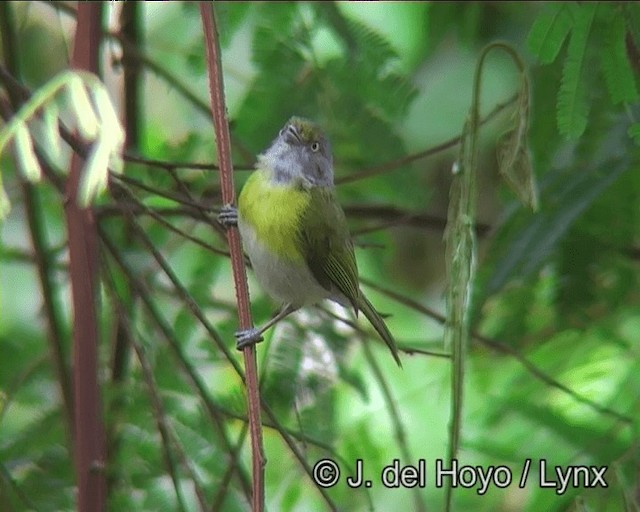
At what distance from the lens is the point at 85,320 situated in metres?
2.09

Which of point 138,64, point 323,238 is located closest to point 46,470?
point 323,238

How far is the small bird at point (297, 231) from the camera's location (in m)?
2.82

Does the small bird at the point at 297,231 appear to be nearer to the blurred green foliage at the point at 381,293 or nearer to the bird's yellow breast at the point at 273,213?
the bird's yellow breast at the point at 273,213

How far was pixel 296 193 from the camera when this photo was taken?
115 inches

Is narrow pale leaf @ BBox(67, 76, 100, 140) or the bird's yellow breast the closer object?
narrow pale leaf @ BBox(67, 76, 100, 140)

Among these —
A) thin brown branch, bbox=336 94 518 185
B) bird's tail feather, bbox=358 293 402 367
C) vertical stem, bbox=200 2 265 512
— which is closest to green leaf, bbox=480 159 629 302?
bird's tail feather, bbox=358 293 402 367

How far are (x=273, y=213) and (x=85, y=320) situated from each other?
2.76ft

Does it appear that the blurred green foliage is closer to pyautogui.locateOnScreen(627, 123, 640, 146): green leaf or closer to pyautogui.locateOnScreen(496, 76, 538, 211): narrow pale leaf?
pyautogui.locateOnScreen(627, 123, 640, 146): green leaf

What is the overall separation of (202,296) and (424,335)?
167 centimetres

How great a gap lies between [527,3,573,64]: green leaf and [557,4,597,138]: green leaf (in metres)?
0.03

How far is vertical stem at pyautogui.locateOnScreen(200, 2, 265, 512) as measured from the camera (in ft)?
4.96

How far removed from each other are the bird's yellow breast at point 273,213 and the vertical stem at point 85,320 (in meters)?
0.68

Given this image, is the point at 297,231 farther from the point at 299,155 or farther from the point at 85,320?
the point at 85,320

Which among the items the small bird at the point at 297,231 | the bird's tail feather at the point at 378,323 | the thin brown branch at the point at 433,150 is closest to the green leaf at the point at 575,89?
A: the thin brown branch at the point at 433,150
